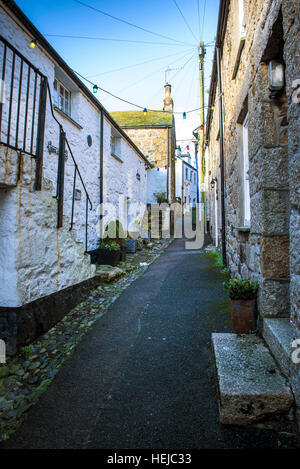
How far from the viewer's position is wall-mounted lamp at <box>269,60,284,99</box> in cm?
232

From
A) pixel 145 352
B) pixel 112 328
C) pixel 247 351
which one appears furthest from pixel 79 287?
pixel 247 351

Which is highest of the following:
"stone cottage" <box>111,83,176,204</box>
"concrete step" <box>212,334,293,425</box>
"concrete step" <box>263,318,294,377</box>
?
"stone cottage" <box>111,83,176,204</box>

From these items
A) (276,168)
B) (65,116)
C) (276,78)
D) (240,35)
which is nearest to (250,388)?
(276,168)

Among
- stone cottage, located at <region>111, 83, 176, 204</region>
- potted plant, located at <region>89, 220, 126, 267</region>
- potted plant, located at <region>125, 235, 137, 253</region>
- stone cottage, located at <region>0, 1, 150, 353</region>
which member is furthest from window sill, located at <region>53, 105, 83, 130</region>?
stone cottage, located at <region>111, 83, 176, 204</region>

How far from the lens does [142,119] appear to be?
16.3 metres

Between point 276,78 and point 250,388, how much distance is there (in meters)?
2.39

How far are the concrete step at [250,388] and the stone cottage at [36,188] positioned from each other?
2068 mm

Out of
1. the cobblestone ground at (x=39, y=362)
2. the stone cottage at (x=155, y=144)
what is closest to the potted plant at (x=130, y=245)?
the cobblestone ground at (x=39, y=362)

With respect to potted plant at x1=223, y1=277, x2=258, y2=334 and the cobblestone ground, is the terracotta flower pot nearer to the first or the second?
potted plant at x1=223, y1=277, x2=258, y2=334

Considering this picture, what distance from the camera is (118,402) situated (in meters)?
2.04

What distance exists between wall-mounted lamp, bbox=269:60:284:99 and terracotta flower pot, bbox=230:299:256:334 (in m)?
1.82

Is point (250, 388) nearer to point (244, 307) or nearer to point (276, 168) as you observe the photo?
point (244, 307)

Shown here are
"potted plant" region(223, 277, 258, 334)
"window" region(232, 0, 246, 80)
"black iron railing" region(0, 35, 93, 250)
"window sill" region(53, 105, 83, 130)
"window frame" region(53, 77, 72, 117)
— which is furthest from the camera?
"window frame" region(53, 77, 72, 117)

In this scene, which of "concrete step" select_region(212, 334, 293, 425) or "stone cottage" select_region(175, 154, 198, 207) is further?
"stone cottage" select_region(175, 154, 198, 207)
